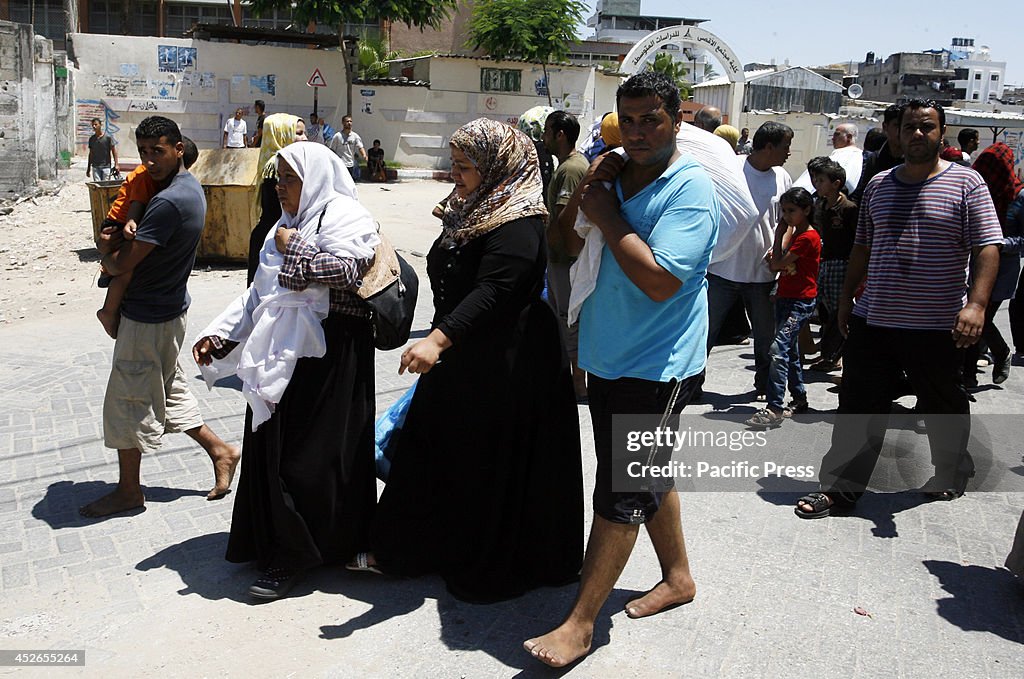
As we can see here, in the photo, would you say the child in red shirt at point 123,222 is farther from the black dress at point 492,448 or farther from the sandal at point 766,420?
the sandal at point 766,420

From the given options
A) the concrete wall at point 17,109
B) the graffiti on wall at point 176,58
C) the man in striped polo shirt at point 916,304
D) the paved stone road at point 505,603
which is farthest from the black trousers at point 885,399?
the graffiti on wall at point 176,58

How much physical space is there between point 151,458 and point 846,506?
12.3ft

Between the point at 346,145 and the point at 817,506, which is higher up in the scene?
the point at 346,145

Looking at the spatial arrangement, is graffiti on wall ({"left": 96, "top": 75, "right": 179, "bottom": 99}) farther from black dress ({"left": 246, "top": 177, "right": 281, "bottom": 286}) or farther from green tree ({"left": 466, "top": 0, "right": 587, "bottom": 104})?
black dress ({"left": 246, "top": 177, "right": 281, "bottom": 286})

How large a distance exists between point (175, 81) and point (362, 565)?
22116mm

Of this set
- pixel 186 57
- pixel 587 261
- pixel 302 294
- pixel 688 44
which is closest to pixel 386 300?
pixel 302 294

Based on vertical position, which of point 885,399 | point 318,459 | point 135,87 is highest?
point 135,87

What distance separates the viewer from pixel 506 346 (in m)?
3.46

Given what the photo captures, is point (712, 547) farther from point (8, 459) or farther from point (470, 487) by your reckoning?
point (8, 459)

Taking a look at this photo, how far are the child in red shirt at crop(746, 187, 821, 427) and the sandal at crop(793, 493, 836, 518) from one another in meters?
1.34

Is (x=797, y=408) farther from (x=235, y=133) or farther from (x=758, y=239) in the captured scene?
(x=235, y=133)

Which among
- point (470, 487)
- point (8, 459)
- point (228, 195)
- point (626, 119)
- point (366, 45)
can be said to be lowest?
point (8, 459)

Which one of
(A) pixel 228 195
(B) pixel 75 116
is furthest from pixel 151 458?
(B) pixel 75 116

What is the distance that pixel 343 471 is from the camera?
11.9ft
